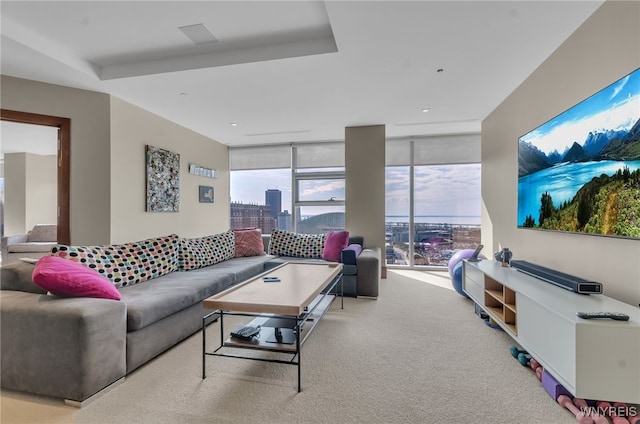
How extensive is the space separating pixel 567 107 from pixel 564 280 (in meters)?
1.38

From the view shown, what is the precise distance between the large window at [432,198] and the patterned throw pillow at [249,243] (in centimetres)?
252

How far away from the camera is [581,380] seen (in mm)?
1460

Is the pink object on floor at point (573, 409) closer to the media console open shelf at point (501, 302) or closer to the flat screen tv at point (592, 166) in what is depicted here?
the media console open shelf at point (501, 302)

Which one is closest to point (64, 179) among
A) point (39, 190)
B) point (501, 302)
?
point (39, 190)

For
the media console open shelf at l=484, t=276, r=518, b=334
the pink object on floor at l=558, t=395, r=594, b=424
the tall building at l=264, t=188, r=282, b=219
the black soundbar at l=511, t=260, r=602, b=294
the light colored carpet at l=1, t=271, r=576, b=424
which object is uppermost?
the tall building at l=264, t=188, r=282, b=219

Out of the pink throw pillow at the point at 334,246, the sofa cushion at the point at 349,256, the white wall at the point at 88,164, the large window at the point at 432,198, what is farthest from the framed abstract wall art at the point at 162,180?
the large window at the point at 432,198

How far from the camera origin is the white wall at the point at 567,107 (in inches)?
→ 70.0

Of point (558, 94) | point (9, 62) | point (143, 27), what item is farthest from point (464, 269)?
point (9, 62)

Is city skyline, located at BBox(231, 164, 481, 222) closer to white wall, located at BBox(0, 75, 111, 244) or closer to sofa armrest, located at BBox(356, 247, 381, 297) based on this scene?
sofa armrest, located at BBox(356, 247, 381, 297)

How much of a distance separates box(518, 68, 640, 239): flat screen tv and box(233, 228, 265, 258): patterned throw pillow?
359 centimetres

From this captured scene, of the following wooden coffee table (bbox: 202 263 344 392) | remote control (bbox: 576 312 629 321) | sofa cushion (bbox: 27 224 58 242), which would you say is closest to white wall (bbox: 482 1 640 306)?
remote control (bbox: 576 312 629 321)

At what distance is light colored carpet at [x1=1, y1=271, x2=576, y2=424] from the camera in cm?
159

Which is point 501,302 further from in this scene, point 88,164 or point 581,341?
point 88,164

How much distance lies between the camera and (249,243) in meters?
4.58
